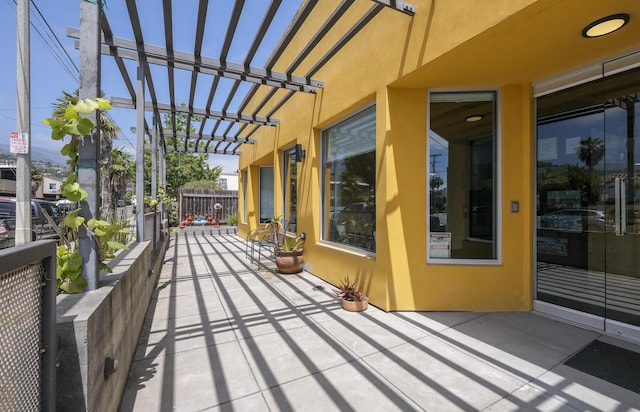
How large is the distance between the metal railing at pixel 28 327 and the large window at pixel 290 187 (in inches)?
219

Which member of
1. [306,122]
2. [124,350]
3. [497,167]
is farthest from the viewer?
[306,122]

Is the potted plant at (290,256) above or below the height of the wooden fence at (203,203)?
below

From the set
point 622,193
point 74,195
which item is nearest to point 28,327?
point 74,195

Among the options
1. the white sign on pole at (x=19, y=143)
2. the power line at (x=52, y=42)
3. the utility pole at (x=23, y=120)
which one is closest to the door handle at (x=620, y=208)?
the utility pole at (x=23, y=120)

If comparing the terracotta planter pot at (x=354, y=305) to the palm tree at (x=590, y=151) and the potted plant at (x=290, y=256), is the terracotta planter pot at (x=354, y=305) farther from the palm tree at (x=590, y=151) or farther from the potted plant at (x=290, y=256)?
the palm tree at (x=590, y=151)

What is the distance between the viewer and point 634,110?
3090mm

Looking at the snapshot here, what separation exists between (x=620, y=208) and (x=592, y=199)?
25cm

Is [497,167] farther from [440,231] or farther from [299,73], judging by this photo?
[299,73]

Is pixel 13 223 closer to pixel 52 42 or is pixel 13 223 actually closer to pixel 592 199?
pixel 52 42

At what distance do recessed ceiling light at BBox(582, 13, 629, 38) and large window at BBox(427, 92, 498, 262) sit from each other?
115 cm

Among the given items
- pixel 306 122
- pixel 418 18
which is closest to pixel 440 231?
pixel 418 18

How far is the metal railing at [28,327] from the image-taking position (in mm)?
953

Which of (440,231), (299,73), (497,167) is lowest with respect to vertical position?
(440,231)

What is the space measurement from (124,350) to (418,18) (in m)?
3.93
